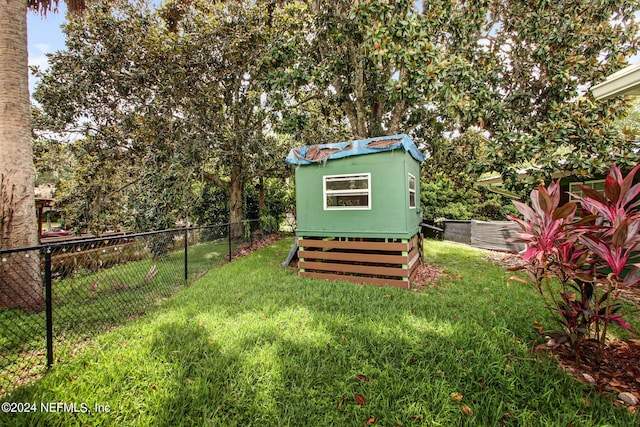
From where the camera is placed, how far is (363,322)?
307 centimetres

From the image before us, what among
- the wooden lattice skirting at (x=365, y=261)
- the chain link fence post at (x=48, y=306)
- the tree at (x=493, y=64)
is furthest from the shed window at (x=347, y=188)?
the chain link fence post at (x=48, y=306)

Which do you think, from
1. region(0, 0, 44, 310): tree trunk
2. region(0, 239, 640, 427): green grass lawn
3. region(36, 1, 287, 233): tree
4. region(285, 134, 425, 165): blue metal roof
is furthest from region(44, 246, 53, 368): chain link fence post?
region(36, 1, 287, 233): tree

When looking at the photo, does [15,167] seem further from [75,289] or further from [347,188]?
[347,188]

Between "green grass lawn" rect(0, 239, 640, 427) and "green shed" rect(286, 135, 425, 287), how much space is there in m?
1.26

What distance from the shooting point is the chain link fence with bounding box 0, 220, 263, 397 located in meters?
2.50

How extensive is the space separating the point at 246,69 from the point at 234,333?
6.98 meters

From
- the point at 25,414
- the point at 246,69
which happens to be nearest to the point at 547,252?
the point at 25,414

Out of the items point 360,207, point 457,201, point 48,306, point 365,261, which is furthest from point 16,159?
point 457,201

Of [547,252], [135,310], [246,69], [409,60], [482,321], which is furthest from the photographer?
[246,69]

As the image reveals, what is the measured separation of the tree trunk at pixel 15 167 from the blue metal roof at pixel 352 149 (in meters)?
4.04

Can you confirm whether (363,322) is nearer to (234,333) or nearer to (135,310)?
(234,333)

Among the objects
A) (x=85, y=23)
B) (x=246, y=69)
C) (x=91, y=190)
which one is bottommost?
(x=91, y=190)

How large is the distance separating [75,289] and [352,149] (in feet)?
17.3

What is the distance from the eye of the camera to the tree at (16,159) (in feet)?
11.9
